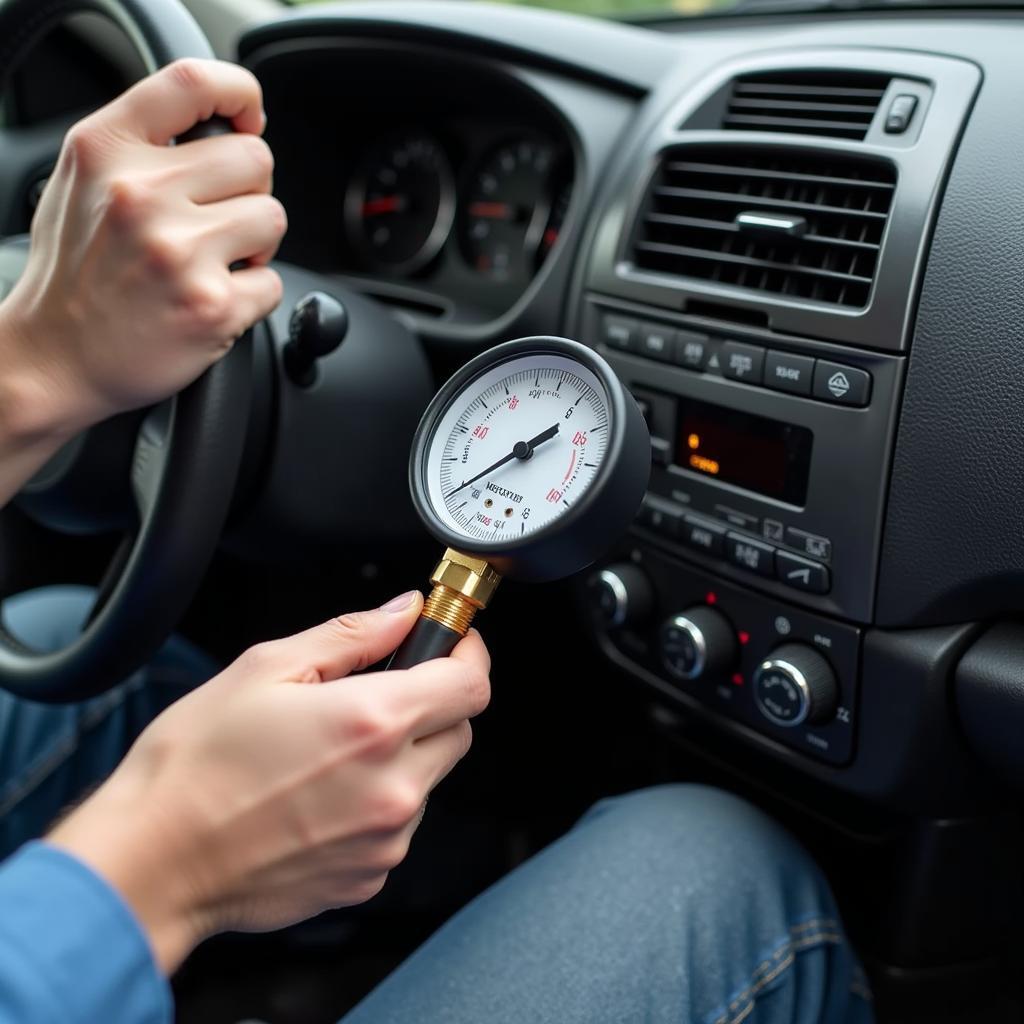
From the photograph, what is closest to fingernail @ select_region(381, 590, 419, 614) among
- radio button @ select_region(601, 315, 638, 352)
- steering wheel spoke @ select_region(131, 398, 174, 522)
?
steering wheel spoke @ select_region(131, 398, 174, 522)

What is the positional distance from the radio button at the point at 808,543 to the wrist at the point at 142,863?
675 mm

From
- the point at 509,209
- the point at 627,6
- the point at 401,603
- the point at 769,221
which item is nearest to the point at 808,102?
the point at 769,221

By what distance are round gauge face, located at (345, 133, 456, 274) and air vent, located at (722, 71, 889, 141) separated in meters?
0.58

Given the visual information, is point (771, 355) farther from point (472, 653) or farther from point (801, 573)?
point (472, 653)

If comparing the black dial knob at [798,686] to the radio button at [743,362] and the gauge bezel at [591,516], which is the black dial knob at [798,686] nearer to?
the radio button at [743,362]

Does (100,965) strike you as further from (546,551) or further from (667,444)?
(667,444)

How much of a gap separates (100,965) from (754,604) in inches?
30.8

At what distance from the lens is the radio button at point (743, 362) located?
116cm

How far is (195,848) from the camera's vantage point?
667 millimetres

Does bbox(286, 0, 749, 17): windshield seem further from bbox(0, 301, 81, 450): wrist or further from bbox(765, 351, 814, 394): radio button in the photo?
bbox(0, 301, 81, 450): wrist

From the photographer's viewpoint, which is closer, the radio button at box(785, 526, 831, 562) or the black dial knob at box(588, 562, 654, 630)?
the radio button at box(785, 526, 831, 562)

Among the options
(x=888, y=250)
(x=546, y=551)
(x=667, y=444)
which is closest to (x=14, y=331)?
(x=546, y=551)

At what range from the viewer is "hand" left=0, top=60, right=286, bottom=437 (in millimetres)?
960

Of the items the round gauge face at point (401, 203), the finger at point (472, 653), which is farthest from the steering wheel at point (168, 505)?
the round gauge face at point (401, 203)
